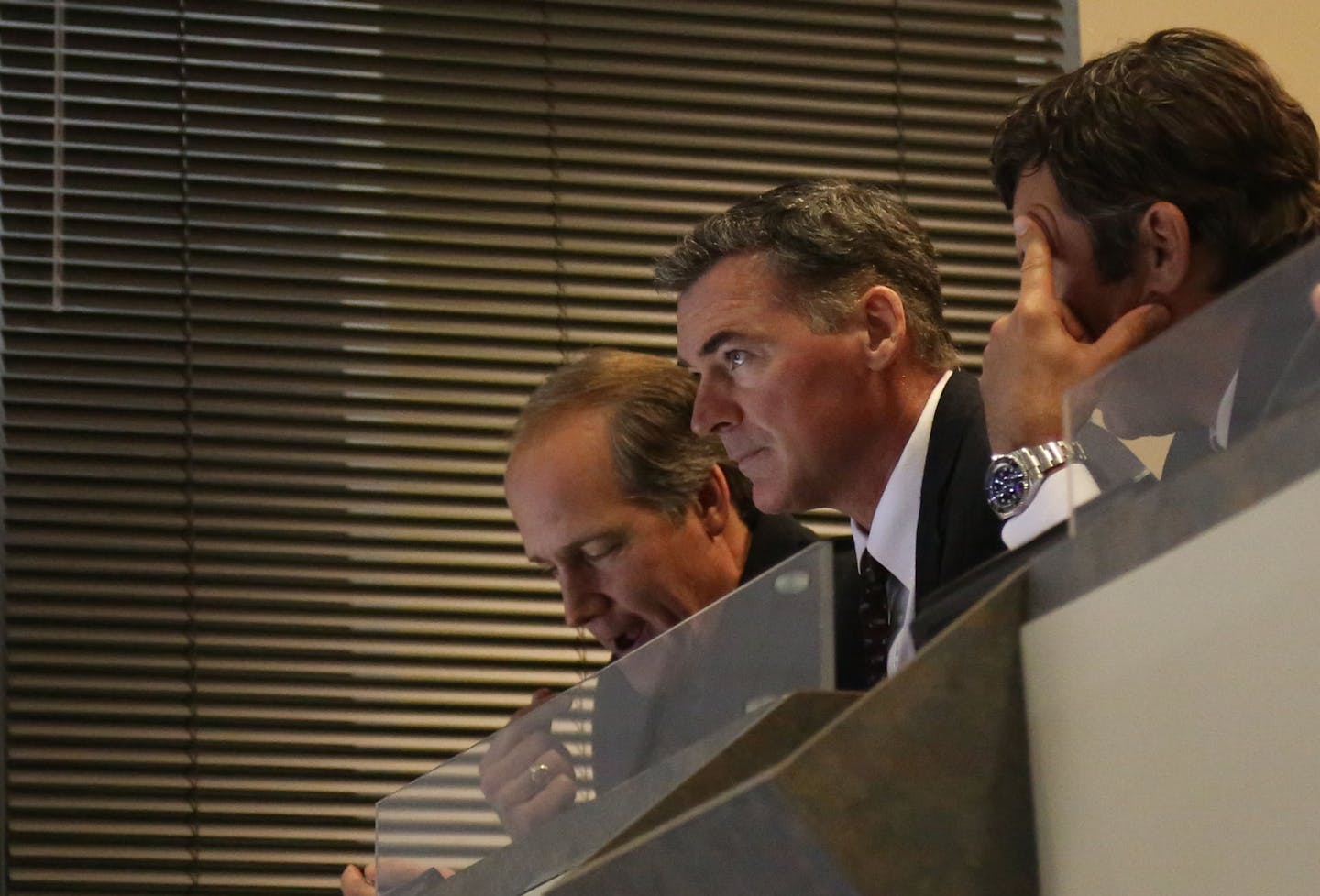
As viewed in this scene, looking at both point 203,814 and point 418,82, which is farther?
point 418,82

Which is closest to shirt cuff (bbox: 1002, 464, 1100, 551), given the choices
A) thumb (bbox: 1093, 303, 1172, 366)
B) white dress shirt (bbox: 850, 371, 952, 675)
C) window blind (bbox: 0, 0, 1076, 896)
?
thumb (bbox: 1093, 303, 1172, 366)

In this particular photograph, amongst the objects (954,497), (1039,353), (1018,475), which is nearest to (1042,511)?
(1018,475)

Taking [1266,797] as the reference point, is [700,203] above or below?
above

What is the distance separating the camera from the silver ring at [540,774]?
1.29m

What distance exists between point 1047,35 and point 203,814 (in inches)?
74.7

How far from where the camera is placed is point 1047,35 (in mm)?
3531

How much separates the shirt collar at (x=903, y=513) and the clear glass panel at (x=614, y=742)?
20.3 inches

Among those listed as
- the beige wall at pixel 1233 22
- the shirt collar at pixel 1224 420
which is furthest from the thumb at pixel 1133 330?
the beige wall at pixel 1233 22

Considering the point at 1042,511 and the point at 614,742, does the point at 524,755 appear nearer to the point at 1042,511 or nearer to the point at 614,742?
the point at 614,742

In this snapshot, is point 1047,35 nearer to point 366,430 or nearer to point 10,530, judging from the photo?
point 366,430

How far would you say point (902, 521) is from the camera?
6.11 ft

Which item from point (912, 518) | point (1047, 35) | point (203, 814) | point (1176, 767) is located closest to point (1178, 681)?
point (1176, 767)

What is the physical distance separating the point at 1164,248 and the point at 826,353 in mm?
532

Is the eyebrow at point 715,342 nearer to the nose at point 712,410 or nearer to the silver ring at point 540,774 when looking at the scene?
the nose at point 712,410
